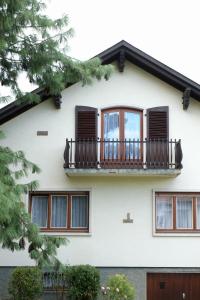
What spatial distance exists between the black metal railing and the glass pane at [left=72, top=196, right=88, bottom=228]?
4.61ft

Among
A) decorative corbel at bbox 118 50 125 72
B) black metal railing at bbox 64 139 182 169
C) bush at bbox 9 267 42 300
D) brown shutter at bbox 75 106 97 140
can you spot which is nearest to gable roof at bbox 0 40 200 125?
decorative corbel at bbox 118 50 125 72

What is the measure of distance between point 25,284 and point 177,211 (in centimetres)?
556

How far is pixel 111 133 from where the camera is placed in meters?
19.2

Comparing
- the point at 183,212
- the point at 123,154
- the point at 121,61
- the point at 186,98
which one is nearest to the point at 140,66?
the point at 121,61

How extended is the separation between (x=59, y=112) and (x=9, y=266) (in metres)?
5.39

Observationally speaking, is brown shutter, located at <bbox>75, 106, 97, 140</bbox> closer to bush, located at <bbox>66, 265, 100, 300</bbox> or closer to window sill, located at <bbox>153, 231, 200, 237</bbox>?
window sill, located at <bbox>153, 231, 200, 237</bbox>

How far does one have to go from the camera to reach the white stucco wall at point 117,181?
18594 mm

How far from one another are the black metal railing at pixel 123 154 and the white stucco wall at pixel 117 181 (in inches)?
26.0

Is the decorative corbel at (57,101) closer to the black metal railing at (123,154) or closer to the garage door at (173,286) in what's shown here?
the black metal railing at (123,154)

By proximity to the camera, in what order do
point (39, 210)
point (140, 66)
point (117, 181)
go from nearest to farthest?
1. point (117, 181)
2. point (39, 210)
3. point (140, 66)

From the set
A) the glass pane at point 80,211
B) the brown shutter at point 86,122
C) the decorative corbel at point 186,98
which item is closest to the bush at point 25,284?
the glass pane at point 80,211

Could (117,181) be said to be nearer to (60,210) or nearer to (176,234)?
(60,210)

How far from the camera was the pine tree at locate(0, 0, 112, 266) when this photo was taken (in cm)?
1211

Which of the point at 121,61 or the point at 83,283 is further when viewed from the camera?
the point at 121,61
